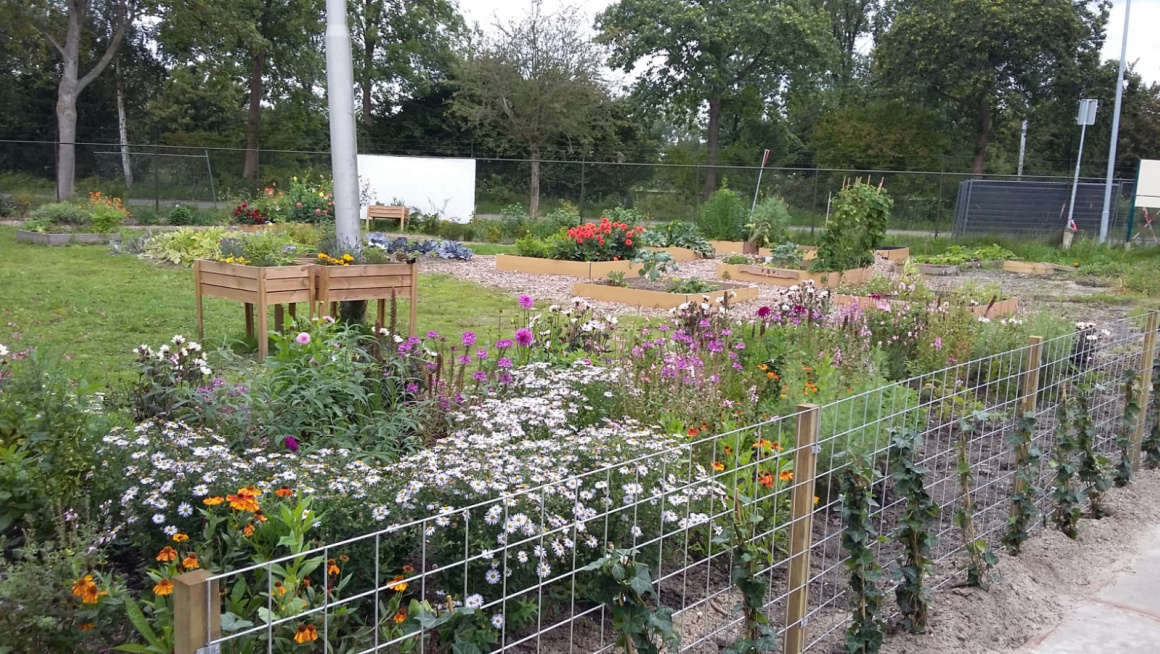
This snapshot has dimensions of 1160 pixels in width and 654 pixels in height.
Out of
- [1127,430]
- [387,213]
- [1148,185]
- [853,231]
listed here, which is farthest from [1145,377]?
[1148,185]

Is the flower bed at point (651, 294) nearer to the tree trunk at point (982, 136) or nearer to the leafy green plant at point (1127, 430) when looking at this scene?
the leafy green plant at point (1127, 430)

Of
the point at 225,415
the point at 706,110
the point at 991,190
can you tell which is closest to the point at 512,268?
the point at 225,415

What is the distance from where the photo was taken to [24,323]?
733cm

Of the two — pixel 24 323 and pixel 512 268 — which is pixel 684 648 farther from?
pixel 512 268

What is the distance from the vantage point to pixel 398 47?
31.8m

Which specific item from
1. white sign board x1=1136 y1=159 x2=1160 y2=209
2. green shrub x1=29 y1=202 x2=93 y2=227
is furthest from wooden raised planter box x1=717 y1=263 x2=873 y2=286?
white sign board x1=1136 y1=159 x2=1160 y2=209

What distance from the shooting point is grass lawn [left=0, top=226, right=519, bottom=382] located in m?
6.70

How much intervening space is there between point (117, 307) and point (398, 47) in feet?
83.5

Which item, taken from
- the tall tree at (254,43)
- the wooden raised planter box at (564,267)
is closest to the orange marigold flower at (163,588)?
the wooden raised planter box at (564,267)

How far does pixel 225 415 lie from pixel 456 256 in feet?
35.6

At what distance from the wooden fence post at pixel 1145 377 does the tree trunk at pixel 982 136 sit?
93.4 feet

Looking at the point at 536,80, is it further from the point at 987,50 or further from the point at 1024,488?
the point at 1024,488

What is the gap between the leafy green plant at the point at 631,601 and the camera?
2.14 meters

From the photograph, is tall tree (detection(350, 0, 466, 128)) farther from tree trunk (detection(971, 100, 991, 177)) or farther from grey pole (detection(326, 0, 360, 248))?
grey pole (detection(326, 0, 360, 248))
